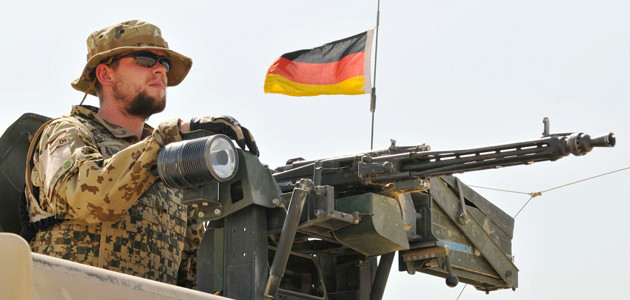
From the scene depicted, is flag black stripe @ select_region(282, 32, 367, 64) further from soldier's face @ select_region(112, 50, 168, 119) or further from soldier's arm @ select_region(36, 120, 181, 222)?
soldier's arm @ select_region(36, 120, 181, 222)

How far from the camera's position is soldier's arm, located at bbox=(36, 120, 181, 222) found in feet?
19.6

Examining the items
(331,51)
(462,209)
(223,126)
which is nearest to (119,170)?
(223,126)

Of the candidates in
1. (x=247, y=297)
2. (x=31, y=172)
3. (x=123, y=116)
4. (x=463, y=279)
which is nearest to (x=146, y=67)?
(x=123, y=116)

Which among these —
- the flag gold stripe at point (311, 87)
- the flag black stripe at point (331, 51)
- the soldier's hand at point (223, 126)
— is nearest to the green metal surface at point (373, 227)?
the soldier's hand at point (223, 126)

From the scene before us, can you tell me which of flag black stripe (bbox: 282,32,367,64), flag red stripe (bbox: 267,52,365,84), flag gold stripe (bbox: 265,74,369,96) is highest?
flag black stripe (bbox: 282,32,367,64)

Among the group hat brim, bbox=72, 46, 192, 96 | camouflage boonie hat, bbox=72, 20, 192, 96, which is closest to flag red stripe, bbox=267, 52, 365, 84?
hat brim, bbox=72, 46, 192, 96

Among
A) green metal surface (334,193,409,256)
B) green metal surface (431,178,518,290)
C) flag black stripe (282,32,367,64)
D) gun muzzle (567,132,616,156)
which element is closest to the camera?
gun muzzle (567,132,616,156)

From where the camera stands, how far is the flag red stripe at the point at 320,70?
14.0 metres

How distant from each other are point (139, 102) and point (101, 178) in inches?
47.4

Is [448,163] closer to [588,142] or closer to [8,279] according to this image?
[588,142]

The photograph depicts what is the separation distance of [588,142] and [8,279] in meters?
3.70

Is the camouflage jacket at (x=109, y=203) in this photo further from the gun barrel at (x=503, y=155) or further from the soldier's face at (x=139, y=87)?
the gun barrel at (x=503, y=155)

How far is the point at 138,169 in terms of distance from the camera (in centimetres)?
591

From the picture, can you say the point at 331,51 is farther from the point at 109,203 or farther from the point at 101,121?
the point at 109,203
